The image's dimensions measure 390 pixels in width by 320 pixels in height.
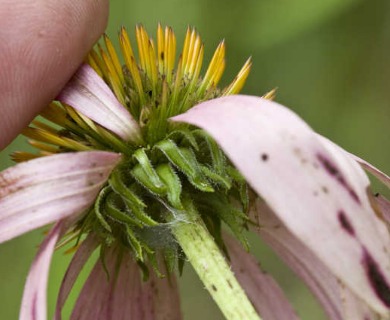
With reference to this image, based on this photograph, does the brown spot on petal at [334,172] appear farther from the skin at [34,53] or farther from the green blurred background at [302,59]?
the green blurred background at [302,59]

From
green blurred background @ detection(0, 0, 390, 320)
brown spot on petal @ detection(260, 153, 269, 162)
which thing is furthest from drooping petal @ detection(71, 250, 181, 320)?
green blurred background @ detection(0, 0, 390, 320)

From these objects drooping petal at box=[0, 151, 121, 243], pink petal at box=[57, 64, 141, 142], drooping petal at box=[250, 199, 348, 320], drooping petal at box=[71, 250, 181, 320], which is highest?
pink petal at box=[57, 64, 141, 142]

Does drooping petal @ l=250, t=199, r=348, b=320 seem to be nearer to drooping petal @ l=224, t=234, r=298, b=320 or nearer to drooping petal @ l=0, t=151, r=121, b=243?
drooping petal @ l=224, t=234, r=298, b=320

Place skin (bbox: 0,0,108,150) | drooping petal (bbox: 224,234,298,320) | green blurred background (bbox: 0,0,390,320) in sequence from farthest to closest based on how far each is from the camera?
green blurred background (bbox: 0,0,390,320), drooping petal (bbox: 224,234,298,320), skin (bbox: 0,0,108,150)

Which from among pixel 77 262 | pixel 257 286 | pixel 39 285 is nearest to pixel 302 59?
pixel 257 286

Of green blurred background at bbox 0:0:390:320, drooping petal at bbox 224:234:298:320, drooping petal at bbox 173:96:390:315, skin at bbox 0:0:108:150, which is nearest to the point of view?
drooping petal at bbox 173:96:390:315

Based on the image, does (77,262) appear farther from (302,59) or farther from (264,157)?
(302,59)

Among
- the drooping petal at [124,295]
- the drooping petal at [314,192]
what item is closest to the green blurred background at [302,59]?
the drooping petal at [124,295]

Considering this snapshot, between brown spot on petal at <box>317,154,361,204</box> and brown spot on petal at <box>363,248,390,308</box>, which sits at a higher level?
brown spot on petal at <box>317,154,361,204</box>
